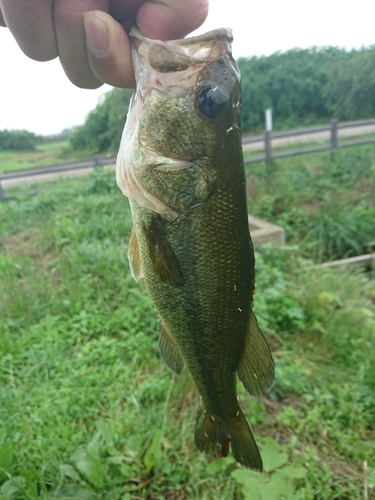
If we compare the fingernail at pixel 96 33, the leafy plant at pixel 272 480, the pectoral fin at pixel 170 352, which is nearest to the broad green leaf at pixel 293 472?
the leafy plant at pixel 272 480

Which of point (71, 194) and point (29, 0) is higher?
point (29, 0)

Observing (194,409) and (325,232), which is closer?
(194,409)

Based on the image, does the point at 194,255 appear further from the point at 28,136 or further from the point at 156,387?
the point at 28,136

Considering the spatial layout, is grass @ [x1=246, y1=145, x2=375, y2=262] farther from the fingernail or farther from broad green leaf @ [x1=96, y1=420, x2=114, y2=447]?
the fingernail

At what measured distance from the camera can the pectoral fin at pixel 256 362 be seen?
1355 millimetres

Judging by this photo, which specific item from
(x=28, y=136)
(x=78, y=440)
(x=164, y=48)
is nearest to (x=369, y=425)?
(x=78, y=440)

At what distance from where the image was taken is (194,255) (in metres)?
1.24

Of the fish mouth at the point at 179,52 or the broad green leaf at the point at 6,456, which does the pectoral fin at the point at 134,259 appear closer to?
the fish mouth at the point at 179,52

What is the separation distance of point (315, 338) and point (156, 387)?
1.61m

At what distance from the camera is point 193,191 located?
1207mm

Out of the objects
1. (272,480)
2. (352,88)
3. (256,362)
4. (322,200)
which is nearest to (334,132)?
(322,200)

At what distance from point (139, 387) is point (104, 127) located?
15.1 metres

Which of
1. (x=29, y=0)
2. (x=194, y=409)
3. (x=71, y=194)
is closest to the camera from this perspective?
(x=29, y=0)

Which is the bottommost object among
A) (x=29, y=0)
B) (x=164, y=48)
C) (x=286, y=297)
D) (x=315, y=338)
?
(x=315, y=338)
